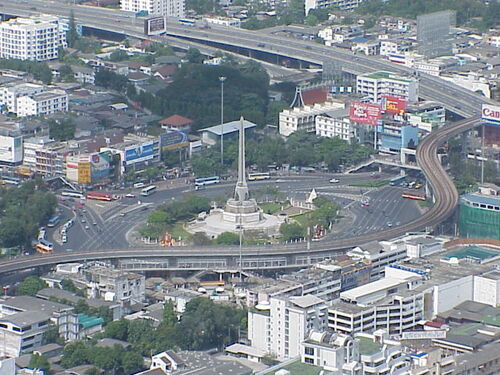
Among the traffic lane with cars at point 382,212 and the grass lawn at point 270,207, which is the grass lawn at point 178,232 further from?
the traffic lane with cars at point 382,212

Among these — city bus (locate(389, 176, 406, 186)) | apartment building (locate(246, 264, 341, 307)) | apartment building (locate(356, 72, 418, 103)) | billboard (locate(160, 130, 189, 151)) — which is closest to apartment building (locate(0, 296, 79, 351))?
apartment building (locate(246, 264, 341, 307))

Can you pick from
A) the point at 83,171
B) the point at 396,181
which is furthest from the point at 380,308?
the point at 83,171

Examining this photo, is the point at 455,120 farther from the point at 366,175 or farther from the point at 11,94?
the point at 11,94

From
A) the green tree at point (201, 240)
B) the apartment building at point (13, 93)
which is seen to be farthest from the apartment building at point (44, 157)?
the green tree at point (201, 240)

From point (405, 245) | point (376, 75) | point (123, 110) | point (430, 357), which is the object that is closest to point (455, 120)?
point (376, 75)

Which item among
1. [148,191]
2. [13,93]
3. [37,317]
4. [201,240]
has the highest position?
[13,93]

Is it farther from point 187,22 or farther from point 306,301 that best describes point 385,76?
point 306,301

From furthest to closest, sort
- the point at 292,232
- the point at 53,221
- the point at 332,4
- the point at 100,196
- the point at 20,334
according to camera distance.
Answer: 1. the point at 332,4
2. the point at 100,196
3. the point at 53,221
4. the point at 292,232
5. the point at 20,334
